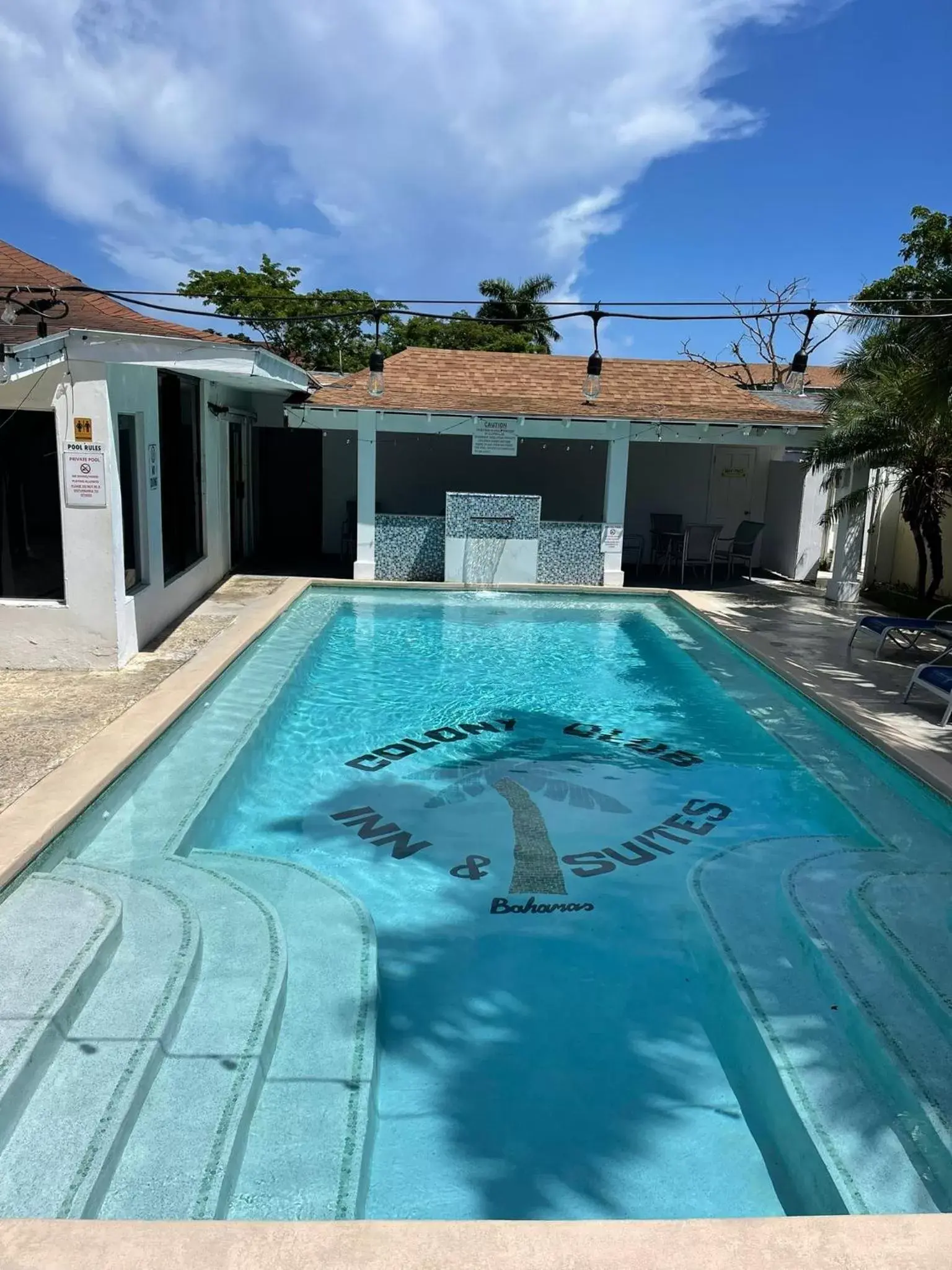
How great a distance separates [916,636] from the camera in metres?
10.4

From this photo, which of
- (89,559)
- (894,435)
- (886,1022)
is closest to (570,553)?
(894,435)

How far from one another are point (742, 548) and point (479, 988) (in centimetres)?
1404

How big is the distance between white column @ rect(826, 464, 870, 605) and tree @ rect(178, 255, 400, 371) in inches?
972

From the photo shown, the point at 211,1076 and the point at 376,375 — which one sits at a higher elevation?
the point at 376,375

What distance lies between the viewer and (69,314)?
8.41m

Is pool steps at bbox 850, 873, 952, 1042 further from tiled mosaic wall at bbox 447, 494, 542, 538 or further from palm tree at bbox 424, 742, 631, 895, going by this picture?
tiled mosaic wall at bbox 447, 494, 542, 538

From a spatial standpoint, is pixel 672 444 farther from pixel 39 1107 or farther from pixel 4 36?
pixel 39 1107

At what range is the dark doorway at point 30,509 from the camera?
7.91 m

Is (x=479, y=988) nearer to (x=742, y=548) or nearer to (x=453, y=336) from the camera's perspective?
(x=742, y=548)

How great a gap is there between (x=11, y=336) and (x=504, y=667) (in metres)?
6.05

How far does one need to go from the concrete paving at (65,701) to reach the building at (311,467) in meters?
0.31

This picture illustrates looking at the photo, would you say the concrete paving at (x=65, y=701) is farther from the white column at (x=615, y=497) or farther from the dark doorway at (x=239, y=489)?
the white column at (x=615, y=497)

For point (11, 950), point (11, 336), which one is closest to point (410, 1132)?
point (11, 950)

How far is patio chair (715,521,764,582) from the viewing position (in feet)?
54.0
